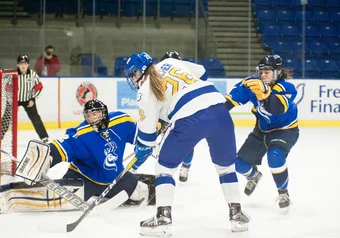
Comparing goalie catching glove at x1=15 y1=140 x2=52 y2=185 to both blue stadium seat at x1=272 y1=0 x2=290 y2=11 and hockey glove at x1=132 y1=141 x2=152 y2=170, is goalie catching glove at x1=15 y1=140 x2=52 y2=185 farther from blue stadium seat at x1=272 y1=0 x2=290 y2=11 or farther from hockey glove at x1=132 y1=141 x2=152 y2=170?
blue stadium seat at x1=272 y1=0 x2=290 y2=11

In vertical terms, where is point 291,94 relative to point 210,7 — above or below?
below

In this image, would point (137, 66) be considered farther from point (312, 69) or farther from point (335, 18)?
point (335, 18)

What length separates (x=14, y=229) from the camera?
344cm

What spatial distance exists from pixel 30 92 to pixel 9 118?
6.06 feet

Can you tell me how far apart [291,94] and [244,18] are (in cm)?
629

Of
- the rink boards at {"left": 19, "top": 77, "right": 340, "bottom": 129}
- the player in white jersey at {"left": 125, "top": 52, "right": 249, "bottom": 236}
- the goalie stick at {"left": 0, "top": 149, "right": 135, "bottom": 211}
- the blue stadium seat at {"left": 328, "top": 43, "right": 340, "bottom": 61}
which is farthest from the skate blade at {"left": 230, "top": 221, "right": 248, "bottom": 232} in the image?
the blue stadium seat at {"left": 328, "top": 43, "right": 340, "bottom": 61}

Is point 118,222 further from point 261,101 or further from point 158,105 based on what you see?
point 261,101

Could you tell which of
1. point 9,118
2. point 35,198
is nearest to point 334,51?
point 9,118

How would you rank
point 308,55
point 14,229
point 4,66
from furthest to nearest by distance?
point 308,55 < point 4,66 < point 14,229

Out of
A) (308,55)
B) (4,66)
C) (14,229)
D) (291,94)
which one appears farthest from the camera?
(308,55)

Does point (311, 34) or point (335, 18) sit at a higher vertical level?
point (335, 18)

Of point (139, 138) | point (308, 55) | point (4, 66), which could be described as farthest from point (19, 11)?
point (139, 138)

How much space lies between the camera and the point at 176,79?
3.25 m

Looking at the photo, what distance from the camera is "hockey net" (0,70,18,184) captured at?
199 inches
